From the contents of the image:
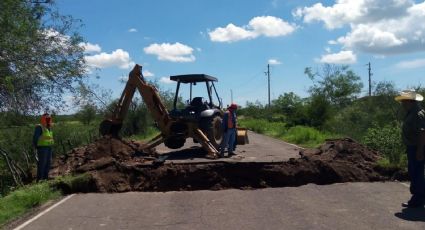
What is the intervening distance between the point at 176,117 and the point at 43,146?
15.0 feet

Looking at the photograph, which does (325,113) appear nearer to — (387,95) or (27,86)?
(387,95)

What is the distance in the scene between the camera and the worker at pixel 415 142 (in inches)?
342

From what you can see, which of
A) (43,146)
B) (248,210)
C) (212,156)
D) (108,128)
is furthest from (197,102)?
(248,210)

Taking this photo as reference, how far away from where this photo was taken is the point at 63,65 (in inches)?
556

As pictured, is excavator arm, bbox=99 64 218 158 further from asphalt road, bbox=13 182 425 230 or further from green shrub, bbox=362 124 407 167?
green shrub, bbox=362 124 407 167

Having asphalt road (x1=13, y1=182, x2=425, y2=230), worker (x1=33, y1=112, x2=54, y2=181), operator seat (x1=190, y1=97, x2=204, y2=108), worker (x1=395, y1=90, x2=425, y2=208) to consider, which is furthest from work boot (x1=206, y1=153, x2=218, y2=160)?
worker (x1=395, y1=90, x2=425, y2=208)

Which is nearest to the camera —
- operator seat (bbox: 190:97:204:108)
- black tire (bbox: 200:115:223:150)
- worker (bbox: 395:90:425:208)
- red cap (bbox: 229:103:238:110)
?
worker (bbox: 395:90:425:208)

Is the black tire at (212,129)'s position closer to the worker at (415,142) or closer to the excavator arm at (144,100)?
the excavator arm at (144,100)

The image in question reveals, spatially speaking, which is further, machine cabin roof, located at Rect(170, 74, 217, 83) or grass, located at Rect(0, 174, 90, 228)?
machine cabin roof, located at Rect(170, 74, 217, 83)

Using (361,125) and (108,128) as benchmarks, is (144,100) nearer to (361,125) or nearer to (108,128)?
(108,128)

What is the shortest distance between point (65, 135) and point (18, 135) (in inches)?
173

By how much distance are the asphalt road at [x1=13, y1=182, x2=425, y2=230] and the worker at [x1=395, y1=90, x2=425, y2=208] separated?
1.04 feet

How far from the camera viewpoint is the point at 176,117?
16078mm

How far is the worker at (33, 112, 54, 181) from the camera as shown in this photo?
41.9ft
